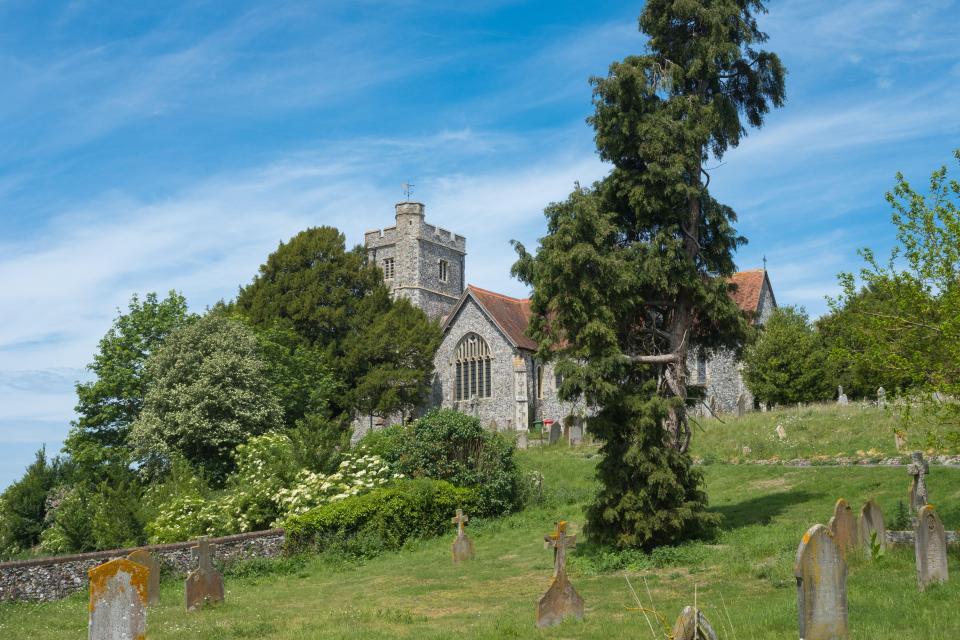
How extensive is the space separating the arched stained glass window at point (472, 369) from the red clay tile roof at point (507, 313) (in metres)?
1.76

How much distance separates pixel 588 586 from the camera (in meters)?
14.0

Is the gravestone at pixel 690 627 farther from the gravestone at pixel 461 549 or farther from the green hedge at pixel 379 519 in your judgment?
the green hedge at pixel 379 519

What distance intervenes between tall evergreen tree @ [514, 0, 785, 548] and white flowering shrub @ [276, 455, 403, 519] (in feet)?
27.4

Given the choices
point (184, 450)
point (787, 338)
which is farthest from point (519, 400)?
point (184, 450)

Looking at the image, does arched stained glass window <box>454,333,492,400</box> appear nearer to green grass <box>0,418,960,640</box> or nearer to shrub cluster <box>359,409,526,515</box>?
shrub cluster <box>359,409,526,515</box>

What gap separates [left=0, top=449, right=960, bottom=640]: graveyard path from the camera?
9.75 meters

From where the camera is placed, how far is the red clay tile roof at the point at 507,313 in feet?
153

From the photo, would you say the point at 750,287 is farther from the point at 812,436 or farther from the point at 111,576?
the point at 111,576

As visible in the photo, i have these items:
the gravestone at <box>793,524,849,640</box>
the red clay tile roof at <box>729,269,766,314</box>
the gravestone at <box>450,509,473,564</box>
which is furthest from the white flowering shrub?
the red clay tile roof at <box>729,269,766,314</box>

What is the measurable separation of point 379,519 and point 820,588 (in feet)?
50.2

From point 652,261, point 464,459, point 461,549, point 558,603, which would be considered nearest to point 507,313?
point 464,459

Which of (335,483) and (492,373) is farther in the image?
(492,373)

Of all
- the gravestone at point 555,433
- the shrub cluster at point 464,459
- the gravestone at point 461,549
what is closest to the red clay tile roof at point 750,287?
the gravestone at point 555,433

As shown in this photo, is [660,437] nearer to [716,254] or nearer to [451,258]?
[716,254]
